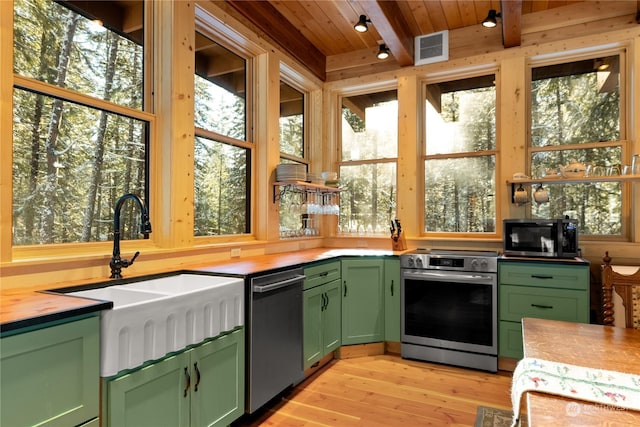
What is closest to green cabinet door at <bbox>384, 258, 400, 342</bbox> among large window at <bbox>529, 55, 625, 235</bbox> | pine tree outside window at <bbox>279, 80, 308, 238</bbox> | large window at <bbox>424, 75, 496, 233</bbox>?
large window at <bbox>424, 75, 496, 233</bbox>

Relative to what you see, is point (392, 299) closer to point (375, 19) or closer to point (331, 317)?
point (331, 317)

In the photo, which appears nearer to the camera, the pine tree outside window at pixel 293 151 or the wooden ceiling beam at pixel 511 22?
the wooden ceiling beam at pixel 511 22

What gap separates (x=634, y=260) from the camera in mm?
3180

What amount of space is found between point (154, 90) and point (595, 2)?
381 cm

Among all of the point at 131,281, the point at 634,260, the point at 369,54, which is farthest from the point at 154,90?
the point at 634,260

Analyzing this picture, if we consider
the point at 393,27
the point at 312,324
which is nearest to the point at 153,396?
the point at 312,324

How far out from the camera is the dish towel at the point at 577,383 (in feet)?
2.94

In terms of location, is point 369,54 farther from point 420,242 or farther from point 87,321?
point 87,321

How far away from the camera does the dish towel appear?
35.2 inches

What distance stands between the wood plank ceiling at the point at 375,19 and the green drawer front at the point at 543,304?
2256mm

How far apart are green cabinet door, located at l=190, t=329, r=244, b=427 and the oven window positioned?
179 cm

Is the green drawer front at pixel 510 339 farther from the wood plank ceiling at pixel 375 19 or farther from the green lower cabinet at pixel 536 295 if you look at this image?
the wood plank ceiling at pixel 375 19

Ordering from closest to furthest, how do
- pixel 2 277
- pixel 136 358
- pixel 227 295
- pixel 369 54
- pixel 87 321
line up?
pixel 87 321
pixel 136 358
pixel 2 277
pixel 227 295
pixel 369 54

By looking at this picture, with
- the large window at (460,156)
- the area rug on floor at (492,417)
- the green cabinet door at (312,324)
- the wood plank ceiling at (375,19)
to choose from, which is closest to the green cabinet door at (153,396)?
the green cabinet door at (312,324)
